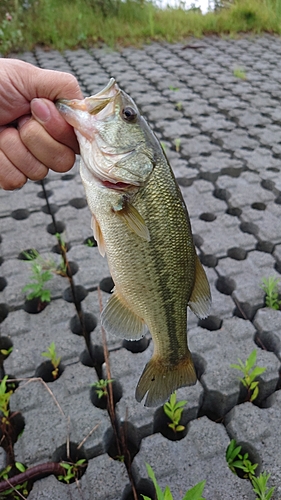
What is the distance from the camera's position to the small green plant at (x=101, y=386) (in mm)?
1790

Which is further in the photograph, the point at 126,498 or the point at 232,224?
the point at 232,224

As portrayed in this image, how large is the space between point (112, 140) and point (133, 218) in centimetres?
30

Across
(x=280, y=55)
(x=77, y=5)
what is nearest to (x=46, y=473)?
(x=280, y=55)

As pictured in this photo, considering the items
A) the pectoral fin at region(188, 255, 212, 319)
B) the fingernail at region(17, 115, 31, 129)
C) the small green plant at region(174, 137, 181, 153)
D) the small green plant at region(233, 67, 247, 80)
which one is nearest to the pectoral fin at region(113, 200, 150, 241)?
the pectoral fin at region(188, 255, 212, 319)

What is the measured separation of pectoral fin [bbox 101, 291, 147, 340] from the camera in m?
1.41

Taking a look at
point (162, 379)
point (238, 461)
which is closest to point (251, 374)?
point (238, 461)

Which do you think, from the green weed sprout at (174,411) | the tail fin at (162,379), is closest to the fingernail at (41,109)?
the tail fin at (162,379)

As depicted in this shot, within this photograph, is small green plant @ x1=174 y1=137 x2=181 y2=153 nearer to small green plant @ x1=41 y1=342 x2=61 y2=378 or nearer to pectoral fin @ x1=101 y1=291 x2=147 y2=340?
small green plant @ x1=41 y1=342 x2=61 y2=378

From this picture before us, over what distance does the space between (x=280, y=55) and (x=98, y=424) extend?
6349mm

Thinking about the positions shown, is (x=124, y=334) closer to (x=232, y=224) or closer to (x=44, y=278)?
(x=44, y=278)

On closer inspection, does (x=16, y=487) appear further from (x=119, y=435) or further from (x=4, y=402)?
(x=119, y=435)

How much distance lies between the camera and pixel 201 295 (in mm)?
1411

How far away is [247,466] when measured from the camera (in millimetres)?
1607

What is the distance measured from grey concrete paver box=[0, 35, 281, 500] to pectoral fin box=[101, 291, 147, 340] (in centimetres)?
50
